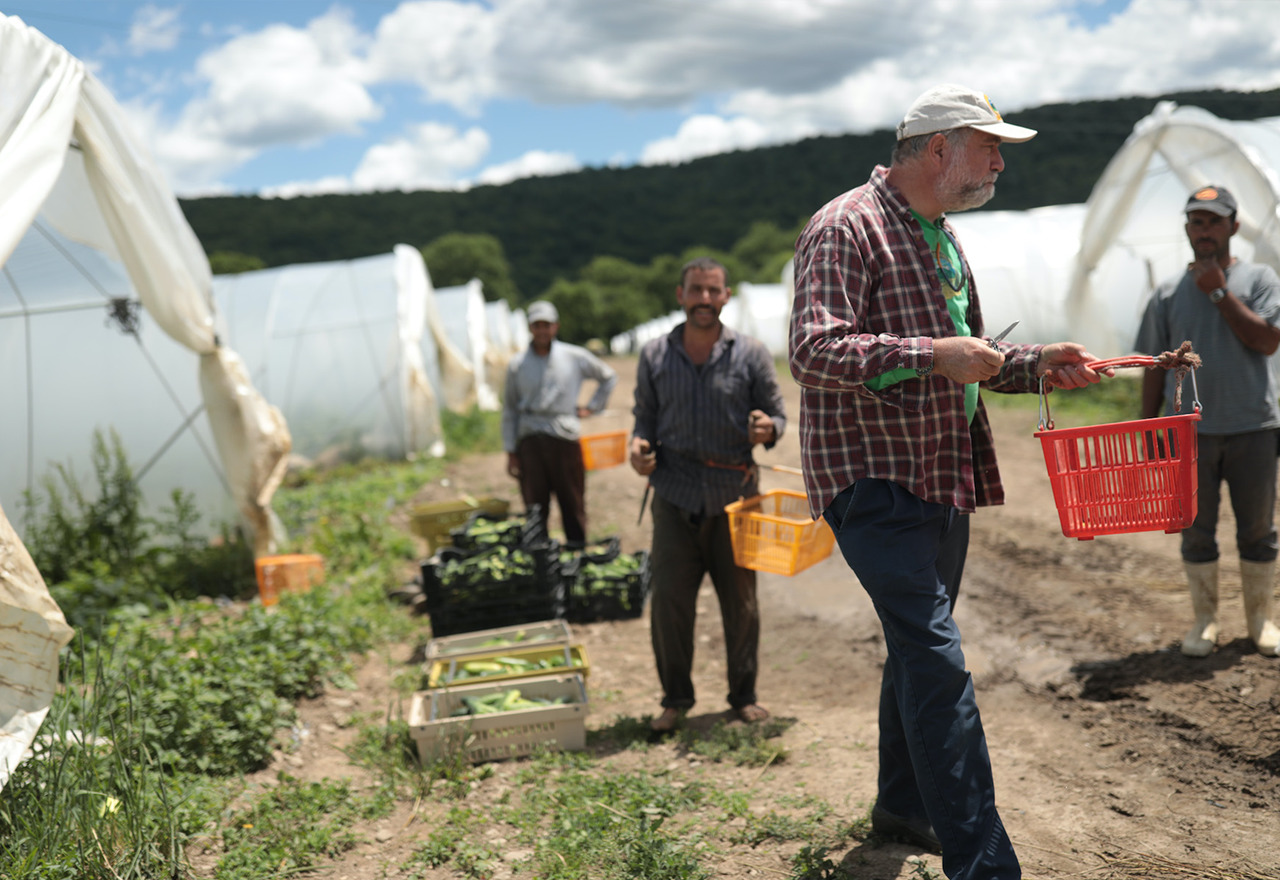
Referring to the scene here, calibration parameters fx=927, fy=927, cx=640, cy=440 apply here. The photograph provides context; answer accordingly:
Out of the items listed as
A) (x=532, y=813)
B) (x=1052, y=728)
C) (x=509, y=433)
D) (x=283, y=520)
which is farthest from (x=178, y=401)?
(x=1052, y=728)

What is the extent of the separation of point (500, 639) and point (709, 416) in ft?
7.16

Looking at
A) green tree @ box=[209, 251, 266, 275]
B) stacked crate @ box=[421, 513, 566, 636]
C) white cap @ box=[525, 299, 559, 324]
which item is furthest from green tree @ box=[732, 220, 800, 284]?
stacked crate @ box=[421, 513, 566, 636]

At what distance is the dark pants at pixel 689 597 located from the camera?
4.21 m

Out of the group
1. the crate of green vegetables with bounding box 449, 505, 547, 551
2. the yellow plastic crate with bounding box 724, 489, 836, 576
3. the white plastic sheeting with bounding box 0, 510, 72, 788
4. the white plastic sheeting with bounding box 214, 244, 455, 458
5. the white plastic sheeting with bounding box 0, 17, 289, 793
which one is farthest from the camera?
the white plastic sheeting with bounding box 214, 244, 455, 458

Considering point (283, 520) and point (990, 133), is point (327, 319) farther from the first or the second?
point (990, 133)

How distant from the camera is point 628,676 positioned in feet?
17.5

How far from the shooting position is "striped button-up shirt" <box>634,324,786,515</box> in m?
4.13

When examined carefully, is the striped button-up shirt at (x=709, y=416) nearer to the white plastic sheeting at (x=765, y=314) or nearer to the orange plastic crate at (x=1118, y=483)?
the orange plastic crate at (x=1118, y=483)

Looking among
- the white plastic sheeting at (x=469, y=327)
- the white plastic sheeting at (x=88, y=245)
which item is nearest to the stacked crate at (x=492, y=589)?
the white plastic sheeting at (x=88, y=245)

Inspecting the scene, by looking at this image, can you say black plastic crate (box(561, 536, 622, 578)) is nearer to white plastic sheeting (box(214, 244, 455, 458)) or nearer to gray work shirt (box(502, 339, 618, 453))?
gray work shirt (box(502, 339, 618, 453))

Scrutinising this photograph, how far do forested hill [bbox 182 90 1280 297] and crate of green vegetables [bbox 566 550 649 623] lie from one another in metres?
56.5

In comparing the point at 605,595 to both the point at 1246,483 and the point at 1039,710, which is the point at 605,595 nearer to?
the point at 1039,710

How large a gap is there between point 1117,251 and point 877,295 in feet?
40.3

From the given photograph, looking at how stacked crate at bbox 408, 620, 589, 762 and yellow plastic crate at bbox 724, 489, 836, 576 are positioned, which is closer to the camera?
yellow plastic crate at bbox 724, 489, 836, 576
